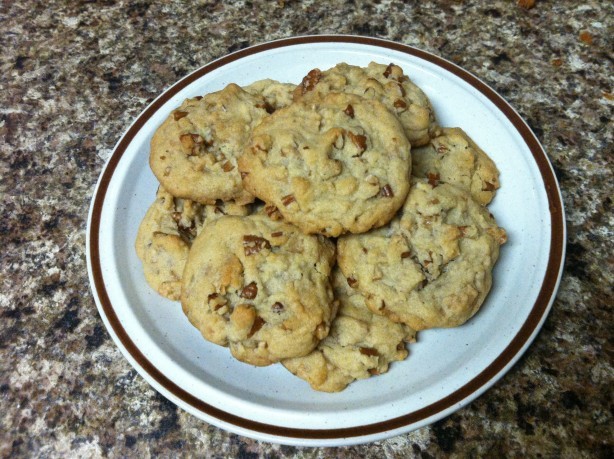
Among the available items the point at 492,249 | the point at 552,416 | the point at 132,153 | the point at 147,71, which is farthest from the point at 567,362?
the point at 147,71

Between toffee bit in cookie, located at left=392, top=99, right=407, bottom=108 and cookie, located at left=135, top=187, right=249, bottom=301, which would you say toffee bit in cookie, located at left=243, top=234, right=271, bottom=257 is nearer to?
cookie, located at left=135, top=187, right=249, bottom=301

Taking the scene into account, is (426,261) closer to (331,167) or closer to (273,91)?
(331,167)

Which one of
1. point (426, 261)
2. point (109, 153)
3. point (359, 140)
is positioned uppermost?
point (359, 140)

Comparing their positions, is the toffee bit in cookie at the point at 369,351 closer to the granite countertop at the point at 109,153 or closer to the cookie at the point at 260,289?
the cookie at the point at 260,289

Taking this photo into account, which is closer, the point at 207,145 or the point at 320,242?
the point at 320,242

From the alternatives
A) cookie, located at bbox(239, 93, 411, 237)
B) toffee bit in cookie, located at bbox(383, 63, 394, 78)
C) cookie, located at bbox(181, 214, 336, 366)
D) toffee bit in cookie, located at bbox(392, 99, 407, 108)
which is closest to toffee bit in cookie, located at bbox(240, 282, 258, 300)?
cookie, located at bbox(181, 214, 336, 366)

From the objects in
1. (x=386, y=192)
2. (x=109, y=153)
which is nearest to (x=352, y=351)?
(x=386, y=192)

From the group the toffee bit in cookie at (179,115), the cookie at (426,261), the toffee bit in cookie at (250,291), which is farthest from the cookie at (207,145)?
the cookie at (426,261)
